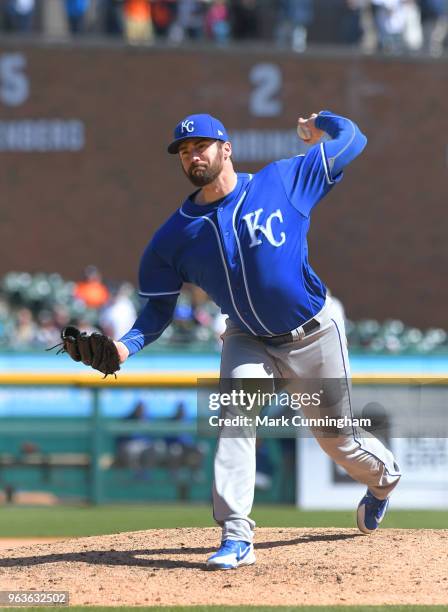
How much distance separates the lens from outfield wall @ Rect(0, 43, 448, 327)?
66.3 feet

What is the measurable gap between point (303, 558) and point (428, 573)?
1.97 feet

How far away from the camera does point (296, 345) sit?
5.61 metres

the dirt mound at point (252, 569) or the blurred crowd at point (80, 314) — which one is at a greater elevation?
the blurred crowd at point (80, 314)

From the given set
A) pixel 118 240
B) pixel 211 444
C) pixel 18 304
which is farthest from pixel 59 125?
pixel 211 444

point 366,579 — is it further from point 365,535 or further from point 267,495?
point 267,495

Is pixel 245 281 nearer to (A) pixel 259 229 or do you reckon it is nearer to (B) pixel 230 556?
(A) pixel 259 229

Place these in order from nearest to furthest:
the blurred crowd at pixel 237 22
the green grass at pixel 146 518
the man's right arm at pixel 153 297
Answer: the man's right arm at pixel 153 297 < the green grass at pixel 146 518 < the blurred crowd at pixel 237 22

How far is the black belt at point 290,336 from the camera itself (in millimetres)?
5578

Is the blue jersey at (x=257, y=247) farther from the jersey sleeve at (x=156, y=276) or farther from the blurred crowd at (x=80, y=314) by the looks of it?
the blurred crowd at (x=80, y=314)

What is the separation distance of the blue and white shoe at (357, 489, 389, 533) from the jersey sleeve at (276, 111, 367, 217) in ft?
5.02

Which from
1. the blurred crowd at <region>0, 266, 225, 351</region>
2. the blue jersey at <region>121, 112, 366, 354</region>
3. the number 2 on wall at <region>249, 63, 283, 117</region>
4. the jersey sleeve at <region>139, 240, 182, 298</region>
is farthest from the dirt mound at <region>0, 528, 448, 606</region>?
the number 2 on wall at <region>249, 63, 283, 117</region>

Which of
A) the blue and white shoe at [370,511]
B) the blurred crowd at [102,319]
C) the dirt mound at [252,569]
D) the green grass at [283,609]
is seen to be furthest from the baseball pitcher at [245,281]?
the blurred crowd at [102,319]

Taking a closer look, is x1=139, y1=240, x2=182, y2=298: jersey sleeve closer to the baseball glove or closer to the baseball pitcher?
the baseball pitcher

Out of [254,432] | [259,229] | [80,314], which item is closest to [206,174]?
[259,229]
